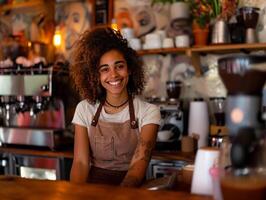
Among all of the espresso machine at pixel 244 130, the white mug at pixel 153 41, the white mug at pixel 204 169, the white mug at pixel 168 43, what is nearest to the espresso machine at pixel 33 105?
the white mug at pixel 153 41

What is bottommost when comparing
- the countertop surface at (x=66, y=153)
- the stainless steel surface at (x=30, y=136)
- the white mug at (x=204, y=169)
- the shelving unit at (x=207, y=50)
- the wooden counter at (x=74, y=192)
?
the countertop surface at (x=66, y=153)

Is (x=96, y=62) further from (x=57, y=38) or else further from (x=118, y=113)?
(x=57, y=38)

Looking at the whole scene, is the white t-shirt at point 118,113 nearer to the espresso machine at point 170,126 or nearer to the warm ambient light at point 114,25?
the espresso machine at point 170,126

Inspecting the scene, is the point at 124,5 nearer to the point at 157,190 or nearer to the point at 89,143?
the point at 89,143

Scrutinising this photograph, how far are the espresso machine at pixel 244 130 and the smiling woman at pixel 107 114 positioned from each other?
0.99 m

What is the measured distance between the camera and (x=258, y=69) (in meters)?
0.91

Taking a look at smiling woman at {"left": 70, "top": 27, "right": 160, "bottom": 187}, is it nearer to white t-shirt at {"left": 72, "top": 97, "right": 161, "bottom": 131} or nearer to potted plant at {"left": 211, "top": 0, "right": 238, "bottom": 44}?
white t-shirt at {"left": 72, "top": 97, "right": 161, "bottom": 131}

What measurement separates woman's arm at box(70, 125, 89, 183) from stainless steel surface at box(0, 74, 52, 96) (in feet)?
3.98

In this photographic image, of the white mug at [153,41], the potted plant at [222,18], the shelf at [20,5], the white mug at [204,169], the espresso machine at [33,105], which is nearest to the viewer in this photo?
the white mug at [204,169]

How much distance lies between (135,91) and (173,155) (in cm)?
73

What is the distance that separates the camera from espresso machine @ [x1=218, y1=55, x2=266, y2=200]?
0.88 meters

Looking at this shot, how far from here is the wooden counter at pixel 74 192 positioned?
3.85 feet

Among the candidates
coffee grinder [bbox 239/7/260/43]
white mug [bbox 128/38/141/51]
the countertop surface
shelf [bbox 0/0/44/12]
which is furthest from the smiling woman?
shelf [bbox 0/0/44/12]

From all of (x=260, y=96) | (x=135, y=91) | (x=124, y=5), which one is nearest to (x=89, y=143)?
(x=135, y=91)
